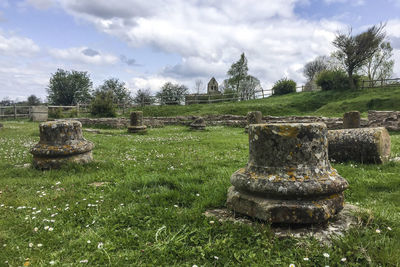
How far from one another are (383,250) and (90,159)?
18.2 ft

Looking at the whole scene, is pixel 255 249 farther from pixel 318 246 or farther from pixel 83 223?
pixel 83 223

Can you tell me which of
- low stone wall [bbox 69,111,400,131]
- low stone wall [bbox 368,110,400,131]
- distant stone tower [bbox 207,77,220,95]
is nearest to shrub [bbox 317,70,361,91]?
low stone wall [bbox 69,111,400,131]

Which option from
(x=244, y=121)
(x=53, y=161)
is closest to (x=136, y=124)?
(x=244, y=121)

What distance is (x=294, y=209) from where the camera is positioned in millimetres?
2500

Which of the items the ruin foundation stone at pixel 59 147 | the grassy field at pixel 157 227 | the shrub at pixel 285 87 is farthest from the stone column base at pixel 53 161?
the shrub at pixel 285 87

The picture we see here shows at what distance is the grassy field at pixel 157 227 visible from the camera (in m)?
2.14

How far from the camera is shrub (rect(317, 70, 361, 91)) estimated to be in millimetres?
31094

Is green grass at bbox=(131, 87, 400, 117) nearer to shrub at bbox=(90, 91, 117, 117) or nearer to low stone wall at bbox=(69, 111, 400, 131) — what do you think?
low stone wall at bbox=(69, 111, 400, 131)

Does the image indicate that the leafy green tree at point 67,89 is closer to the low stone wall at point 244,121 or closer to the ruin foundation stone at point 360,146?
the low stone wall at point 244,121

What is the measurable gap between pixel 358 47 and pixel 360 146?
32688 mm

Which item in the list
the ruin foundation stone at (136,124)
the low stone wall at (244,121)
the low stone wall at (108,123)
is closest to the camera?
the low stone wall at (244,121)

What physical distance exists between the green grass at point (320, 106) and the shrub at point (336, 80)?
152 centimetres

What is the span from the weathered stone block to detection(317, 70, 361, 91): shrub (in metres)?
32.9

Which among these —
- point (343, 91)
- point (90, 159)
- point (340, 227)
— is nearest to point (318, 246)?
point (340, 227)
